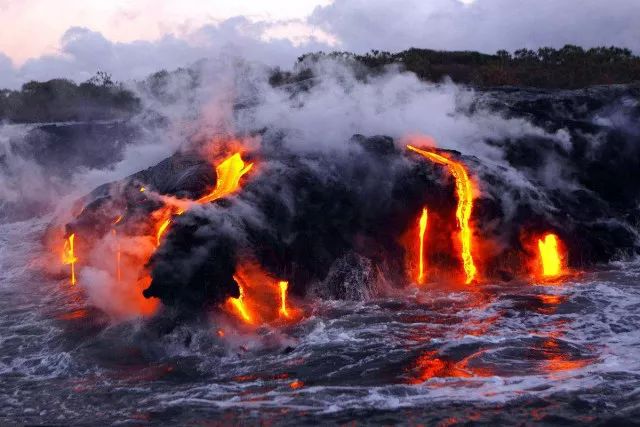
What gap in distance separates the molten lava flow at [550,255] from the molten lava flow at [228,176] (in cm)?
656

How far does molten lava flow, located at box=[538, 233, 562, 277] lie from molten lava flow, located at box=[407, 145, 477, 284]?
163 centimetres

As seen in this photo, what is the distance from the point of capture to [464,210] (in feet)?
46.9

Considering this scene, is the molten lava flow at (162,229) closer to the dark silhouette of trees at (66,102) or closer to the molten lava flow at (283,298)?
the molten lava flow at (283,298)

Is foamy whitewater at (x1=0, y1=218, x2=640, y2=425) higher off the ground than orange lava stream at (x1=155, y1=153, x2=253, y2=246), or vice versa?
orange lava stream at (x1=155, y1=153, x2=253, y2=246)

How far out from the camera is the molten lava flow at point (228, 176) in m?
12.8

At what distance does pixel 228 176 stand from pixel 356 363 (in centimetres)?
576

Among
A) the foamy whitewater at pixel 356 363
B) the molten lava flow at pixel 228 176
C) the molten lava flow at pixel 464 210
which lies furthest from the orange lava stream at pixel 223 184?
the molten lava flow at pixel 464 210

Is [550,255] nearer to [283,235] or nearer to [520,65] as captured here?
[283,235]

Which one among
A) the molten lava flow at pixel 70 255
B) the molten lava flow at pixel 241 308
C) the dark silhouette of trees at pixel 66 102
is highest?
the dark silhouette of trees at pixel 66 102

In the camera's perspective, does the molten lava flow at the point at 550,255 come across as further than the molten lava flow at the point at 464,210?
Yes

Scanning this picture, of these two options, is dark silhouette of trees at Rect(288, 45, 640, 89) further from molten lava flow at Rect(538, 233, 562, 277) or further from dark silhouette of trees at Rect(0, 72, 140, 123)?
molten lava flow at Rect(538, 233, 562, 277)

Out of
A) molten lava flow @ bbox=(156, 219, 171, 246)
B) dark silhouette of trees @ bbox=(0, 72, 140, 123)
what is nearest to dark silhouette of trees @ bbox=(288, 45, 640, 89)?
dark silhouette of trees @ bbox=(0, 72, 140, 123)

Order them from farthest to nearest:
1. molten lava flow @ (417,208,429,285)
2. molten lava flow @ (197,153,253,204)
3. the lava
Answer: molten lava flow @ (417,208,429,285) → molten lava flow @ (197,153,253,204) → the lava

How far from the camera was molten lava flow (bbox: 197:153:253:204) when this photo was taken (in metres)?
12.8
